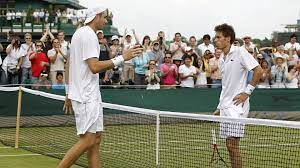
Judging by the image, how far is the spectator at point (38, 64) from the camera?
58.1 ft

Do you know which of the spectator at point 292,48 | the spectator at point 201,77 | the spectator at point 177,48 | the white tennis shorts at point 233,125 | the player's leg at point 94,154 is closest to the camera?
the player's leg at point 94,154

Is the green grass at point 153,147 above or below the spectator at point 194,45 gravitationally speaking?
below

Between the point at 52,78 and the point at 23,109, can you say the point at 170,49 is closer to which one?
the point at 52,78

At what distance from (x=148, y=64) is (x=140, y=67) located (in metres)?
0.26

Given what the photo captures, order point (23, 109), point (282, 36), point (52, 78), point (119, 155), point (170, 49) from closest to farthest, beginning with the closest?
point (119, 155)
point (23, 109)
point (52, 78)
point (170, 49)
point (282, 36)

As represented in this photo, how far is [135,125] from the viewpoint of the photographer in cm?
1348

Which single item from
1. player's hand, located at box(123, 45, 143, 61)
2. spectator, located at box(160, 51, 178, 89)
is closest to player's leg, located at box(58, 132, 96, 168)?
player's hand, located at box(123, 45, 143, 61)

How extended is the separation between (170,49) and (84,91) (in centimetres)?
1220

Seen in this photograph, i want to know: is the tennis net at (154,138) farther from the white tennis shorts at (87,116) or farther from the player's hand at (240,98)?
the white tennis shorts at (87,116)

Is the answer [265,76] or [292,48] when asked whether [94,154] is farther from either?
[292,48]

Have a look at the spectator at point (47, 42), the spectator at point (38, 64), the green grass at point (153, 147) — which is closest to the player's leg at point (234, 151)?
the green grass at point (153, 147)

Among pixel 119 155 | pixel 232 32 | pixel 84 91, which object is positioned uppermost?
pixel 232 32

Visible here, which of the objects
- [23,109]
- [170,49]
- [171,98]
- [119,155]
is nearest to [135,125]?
[119,155]

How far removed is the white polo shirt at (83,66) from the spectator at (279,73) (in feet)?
42.1
